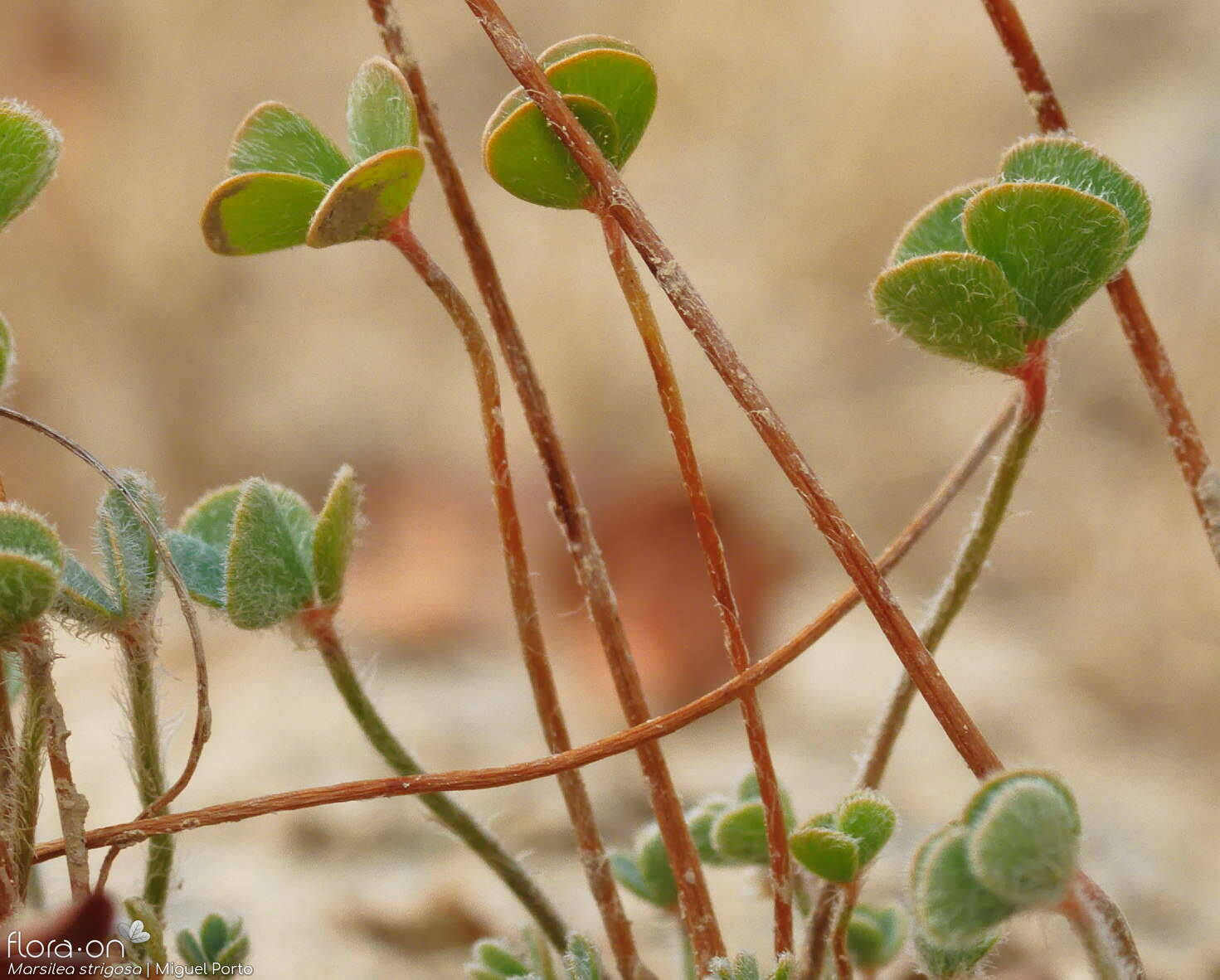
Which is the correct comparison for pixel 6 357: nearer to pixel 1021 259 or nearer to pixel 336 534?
pixel 336 534

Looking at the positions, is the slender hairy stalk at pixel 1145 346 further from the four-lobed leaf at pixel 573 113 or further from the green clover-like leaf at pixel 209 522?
the green clover-like leaf at pixel 209 522

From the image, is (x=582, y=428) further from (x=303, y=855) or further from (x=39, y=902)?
(x=39, y=902)

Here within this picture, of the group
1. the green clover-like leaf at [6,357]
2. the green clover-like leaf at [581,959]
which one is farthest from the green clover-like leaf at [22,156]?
the green clover-like leaf at [581,959]

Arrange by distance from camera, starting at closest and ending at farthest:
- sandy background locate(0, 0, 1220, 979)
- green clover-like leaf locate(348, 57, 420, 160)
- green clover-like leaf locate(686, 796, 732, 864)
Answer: green clover-like leaf locate(348, 57, 420, 160)
green clover-like leaf locate(686, 796, 732, 864)
sandy background locate(0, 0, 1220, 979)

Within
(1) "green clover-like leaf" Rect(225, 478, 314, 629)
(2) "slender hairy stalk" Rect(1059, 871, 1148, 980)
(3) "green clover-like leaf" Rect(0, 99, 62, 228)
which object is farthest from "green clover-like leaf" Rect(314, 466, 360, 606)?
(2) "slender hairy stalk" Rect(1059, 871, 1148, 980)

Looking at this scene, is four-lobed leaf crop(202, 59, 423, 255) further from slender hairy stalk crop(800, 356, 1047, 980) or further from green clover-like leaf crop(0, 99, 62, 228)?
slender hairy stalk crop(800, 356, 1047, 980)

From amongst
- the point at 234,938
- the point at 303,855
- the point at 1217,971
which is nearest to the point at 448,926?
the point at 303,855

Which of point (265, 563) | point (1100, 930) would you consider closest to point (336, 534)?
point (265, 563)

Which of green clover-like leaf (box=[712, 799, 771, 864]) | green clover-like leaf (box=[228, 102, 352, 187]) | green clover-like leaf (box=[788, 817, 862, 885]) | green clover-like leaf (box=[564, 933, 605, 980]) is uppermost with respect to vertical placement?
green clover-like leaf (box=[228, 102, 352, 187])
